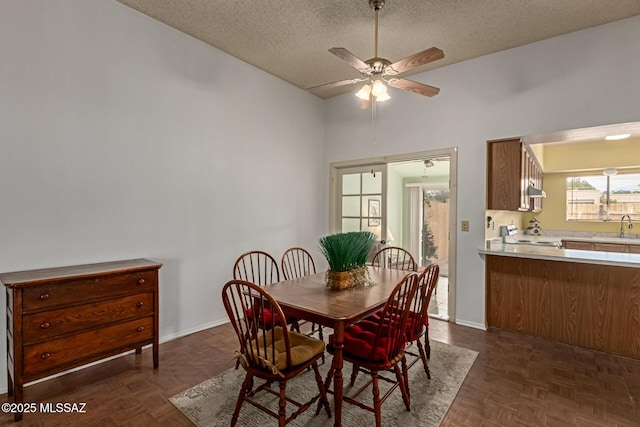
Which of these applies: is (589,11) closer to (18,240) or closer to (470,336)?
(470,336)

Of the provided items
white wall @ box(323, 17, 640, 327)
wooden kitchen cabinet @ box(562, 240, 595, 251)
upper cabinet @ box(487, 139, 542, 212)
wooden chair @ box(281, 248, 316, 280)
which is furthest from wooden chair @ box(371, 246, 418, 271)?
wooden kitchen cabinet @ box(562, 240, 595, 251)

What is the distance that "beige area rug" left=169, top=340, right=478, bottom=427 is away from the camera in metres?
1.92

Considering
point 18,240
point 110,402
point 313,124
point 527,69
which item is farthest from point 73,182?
point 527,69

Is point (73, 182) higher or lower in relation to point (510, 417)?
higher

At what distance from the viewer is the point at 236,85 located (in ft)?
12.0

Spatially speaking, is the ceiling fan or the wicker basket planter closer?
the ceiling fan

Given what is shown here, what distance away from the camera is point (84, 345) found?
219 cm

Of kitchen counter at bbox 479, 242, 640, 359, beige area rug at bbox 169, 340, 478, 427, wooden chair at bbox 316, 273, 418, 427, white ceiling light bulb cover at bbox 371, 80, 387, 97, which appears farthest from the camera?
kitchen counter at bbox 479, 242, 640, 359

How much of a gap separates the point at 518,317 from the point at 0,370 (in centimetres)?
444

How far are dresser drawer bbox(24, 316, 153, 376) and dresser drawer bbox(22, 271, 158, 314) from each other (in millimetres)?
233

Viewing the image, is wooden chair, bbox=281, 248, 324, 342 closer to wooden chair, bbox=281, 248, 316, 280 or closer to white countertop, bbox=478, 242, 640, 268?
wooden chair, bbox=281, 248, 316, 280

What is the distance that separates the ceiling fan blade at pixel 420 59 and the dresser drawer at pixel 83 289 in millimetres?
2477

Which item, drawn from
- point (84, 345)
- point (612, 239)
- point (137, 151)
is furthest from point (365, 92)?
point (612, 239)

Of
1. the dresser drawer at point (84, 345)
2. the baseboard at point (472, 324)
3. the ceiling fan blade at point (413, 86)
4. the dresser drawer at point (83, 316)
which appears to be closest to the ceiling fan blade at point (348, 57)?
the ceiling fan blade at point (413, 86)
